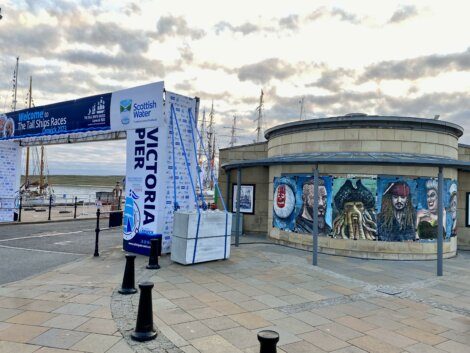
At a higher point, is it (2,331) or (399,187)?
(399,187)

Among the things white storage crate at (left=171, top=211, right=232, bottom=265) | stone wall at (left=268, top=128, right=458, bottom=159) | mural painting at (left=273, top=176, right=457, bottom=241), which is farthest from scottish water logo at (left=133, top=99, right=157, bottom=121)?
mural painting at (left=273, top=176, right=457, bottom=241)

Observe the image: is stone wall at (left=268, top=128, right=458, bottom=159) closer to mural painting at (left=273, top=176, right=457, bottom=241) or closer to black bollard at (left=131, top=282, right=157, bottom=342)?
mural painting at (left=273, top=176, right=457, bottom=241)

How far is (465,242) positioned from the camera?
13828mm

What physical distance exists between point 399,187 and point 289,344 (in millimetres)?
7901

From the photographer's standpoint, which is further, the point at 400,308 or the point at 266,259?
the point at 266,259

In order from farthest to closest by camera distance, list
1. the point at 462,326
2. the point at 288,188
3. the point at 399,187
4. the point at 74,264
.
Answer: the point at 288,188 < the point at 399,187 < the point at 74,264 < the point at 462,326

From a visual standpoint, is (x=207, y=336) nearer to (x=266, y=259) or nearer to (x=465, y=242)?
(x=266, y=259)

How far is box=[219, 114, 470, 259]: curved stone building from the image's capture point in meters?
11.4

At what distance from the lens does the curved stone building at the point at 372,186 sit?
37.3 ft

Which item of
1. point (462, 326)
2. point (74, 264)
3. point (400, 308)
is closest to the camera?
point (462, 326)

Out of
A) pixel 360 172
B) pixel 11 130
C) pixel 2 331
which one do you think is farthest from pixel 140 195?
pixel 11 130

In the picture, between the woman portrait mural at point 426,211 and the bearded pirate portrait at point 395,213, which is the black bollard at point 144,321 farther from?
the woman portrait mural at point 426,211

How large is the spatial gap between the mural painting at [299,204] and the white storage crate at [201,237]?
3.18 m

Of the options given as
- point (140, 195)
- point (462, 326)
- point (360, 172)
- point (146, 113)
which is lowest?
point (462, 326)
